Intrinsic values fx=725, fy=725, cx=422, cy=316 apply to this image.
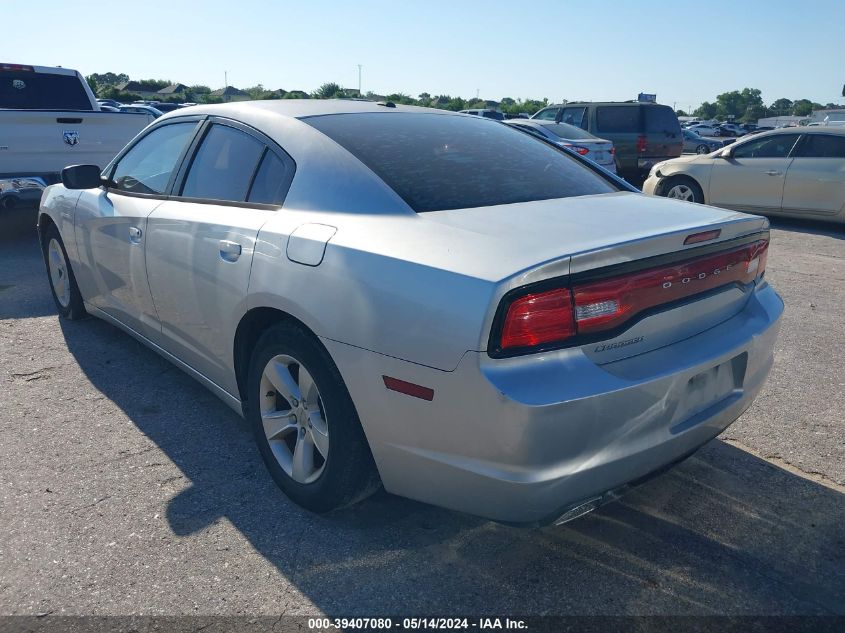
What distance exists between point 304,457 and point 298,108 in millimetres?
1634

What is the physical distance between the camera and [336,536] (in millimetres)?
2781

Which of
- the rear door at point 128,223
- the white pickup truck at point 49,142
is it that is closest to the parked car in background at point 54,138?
the white pickup truck at point 49,142

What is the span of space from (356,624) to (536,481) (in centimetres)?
76

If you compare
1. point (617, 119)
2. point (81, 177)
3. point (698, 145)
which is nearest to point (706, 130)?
point (698, 145)

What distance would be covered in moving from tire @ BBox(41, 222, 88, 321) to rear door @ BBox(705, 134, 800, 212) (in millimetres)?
8659

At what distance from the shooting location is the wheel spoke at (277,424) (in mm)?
2930

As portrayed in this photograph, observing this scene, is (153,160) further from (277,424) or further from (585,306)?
(585,306)

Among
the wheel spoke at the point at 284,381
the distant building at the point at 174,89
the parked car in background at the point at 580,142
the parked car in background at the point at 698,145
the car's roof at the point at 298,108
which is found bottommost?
the parked car in background at the point at 698,145

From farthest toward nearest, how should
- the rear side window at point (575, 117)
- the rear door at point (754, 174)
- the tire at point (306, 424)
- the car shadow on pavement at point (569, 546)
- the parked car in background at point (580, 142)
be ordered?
the rear side window at point (575, 117) < the parked car in background at point (580, 142) < the rear door at point (754, 174) < the tire at point (306, 424) < the car shadow on pavement at point (569, 546)

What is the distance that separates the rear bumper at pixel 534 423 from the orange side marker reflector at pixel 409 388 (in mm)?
19

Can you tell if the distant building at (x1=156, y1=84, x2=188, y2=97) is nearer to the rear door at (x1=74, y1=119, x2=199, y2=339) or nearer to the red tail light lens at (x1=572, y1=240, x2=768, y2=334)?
the rear door at (x1=74, y1=119, x2=199, y2=339)

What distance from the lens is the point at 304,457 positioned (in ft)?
9.34

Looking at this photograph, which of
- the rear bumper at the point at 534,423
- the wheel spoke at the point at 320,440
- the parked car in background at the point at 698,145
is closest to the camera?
the rear bumper at the point at 534,423

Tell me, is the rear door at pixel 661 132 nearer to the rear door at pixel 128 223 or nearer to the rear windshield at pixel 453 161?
the rear windshield at pixel 453 161
